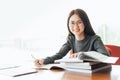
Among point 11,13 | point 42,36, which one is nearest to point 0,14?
point 11,13

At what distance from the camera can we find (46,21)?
3.84 m

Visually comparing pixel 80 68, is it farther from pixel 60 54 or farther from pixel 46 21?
pixel 46 21

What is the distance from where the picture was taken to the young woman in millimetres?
1612

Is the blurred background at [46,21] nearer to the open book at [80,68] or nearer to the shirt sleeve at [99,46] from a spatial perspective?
the shirt sleeve at [99,46]

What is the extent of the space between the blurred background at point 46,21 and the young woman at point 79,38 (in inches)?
65.2

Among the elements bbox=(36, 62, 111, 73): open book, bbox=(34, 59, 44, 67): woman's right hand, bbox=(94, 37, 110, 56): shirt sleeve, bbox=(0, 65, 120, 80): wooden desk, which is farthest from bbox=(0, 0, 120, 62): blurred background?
bbox=(0, 65, 120, 80): wooden desk

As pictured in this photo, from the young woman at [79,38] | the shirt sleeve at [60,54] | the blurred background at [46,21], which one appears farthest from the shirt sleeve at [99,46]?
the blurred background at [46,21]

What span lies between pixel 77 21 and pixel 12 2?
87.7 inches

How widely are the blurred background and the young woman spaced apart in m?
1.66

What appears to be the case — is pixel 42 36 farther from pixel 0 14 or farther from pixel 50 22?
pixel 0 14

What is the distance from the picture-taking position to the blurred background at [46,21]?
3.56 m

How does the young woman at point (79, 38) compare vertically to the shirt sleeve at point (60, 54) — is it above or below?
above

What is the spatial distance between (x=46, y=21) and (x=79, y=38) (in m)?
2.13

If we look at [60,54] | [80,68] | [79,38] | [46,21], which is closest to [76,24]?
[79,38]
